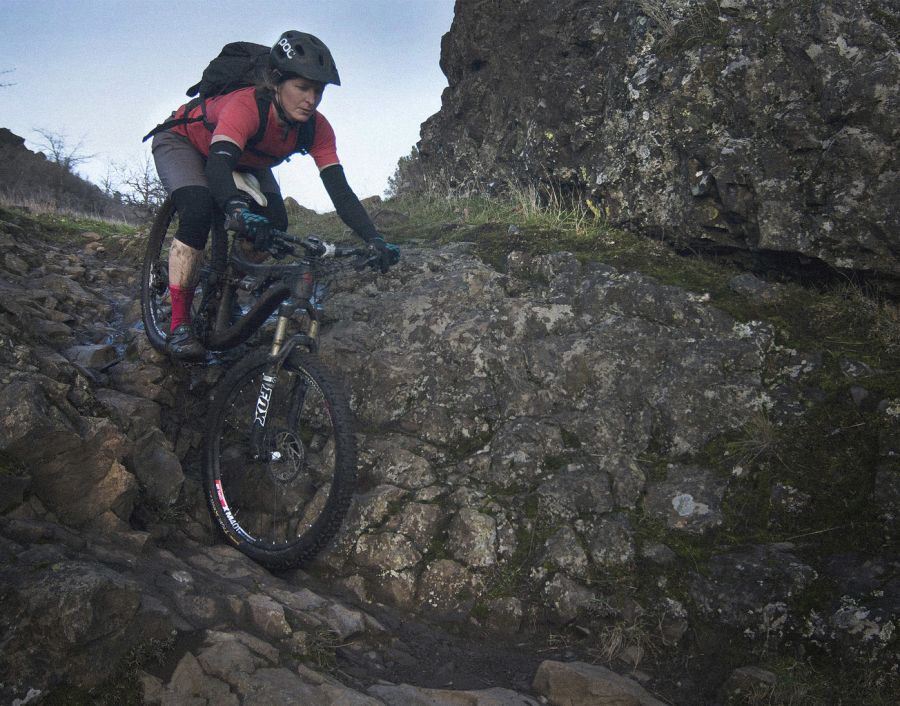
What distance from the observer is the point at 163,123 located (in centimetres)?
463

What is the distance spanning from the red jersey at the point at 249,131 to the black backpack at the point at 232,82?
5 cm

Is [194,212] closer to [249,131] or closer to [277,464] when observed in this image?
[249,131]

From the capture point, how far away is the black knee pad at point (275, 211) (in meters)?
5.01

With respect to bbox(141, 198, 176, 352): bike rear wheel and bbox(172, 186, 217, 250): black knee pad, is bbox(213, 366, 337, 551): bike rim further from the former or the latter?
bbox(141, 198, 176, 352): bike rear wheel

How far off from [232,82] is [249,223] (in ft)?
4.84

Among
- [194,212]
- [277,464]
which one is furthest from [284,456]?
[194,212]

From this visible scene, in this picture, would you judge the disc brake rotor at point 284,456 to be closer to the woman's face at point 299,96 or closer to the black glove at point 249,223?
the black glove at point 249,223

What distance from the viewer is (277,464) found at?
13.0 ft

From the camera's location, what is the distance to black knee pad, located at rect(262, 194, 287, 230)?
197 inches

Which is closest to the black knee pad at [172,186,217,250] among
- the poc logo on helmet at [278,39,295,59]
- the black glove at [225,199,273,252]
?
the black glove at [225,199,273,252]

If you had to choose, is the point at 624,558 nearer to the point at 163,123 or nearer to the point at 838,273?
the point at 838,273

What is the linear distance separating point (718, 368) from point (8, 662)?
391cm

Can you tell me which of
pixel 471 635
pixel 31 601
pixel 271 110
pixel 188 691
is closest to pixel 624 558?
pixel 471 635

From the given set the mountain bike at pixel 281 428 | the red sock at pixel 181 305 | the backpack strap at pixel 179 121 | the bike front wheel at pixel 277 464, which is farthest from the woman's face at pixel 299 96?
the bike front wheel at pixel 277 464
